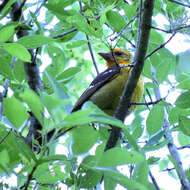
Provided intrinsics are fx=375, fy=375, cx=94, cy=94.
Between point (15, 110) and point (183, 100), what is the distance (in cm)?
164

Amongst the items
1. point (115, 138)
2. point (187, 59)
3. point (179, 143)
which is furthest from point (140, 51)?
point (179, 143)

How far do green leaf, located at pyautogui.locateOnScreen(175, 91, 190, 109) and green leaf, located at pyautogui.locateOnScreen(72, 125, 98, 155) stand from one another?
1240mm

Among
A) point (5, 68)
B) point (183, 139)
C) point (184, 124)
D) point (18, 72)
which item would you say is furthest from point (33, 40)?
point (183, 139)

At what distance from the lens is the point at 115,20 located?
340cm

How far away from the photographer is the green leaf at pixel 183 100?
298 cm

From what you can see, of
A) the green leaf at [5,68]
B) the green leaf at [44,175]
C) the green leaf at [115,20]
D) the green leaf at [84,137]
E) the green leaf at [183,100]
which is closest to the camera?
the green leaf at [84,137]

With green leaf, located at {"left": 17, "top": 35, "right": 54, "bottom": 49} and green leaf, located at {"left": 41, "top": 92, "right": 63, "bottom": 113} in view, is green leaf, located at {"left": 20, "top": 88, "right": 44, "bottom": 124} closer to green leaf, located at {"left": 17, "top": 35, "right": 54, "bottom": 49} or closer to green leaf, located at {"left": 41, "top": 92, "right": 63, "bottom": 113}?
green leaf, located at {"left": 41, "top": 92, "right": 63, "bottom": 113}

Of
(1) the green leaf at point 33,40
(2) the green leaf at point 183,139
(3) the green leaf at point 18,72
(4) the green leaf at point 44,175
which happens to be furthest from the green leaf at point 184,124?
(2) the green leaf at point 183,139

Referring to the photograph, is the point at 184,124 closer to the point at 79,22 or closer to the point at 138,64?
the point at 138,64

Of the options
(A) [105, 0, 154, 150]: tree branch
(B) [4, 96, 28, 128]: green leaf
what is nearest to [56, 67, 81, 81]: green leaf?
(A) [105, 0, 154, 150]: tree branch

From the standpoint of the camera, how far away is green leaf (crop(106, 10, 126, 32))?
3.39m

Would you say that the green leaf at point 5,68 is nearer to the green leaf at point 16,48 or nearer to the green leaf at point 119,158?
the green leaf at point 16,48

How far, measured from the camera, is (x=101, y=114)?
6.28 ft

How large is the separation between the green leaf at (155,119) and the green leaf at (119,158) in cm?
127
